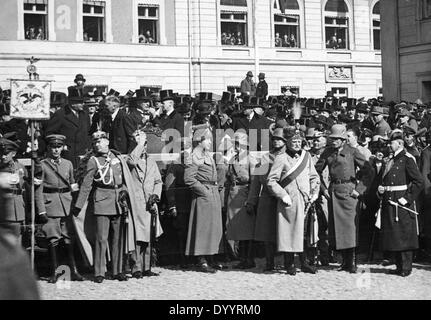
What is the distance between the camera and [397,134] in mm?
10305

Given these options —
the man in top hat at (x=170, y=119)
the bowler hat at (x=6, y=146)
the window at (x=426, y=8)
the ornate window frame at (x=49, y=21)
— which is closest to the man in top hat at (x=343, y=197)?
the man in top hat at (x=170, y=119)

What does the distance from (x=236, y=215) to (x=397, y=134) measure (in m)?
2.58

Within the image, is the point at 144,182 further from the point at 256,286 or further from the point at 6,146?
the point at 256,286

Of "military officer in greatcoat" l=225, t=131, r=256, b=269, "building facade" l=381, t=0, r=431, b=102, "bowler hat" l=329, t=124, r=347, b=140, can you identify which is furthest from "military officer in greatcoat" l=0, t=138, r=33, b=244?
"building facade" l=381, t=0, r=431, b=102

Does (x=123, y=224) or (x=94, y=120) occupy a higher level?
(x=94, y=120)

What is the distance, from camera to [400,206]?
1010cm

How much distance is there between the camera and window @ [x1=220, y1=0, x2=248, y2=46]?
101 ft

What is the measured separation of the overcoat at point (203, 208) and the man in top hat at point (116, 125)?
1.57m

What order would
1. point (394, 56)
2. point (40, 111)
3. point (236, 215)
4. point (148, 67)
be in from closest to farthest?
point (40, 111)
point (236, 215)
point (394, 56)
point (148, 67)

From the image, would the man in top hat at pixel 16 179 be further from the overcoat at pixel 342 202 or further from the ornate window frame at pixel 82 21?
the ornate window frame at pixel 82 21

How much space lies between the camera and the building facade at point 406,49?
2726cm
